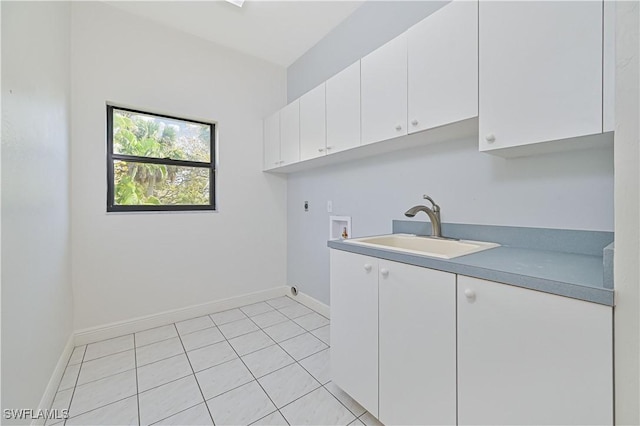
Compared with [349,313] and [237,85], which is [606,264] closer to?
[349,313]

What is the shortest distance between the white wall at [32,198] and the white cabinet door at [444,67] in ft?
5.92

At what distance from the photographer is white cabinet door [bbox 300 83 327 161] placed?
2150mm

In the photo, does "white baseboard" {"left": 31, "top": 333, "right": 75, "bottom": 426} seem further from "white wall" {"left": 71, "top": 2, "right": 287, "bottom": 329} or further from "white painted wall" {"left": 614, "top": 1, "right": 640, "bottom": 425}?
"white painted wall" {"left": 614, "top": 1, "right": 640, "bottom": 425}

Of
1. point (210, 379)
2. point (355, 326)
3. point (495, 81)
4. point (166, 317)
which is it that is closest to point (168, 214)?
point (166, 317)

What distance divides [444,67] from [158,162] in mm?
2521

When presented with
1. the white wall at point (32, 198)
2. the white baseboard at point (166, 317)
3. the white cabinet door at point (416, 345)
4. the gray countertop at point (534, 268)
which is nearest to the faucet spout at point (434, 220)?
the gray countertop at point (534, 268)

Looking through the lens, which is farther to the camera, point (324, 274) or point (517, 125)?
point (324, 274)

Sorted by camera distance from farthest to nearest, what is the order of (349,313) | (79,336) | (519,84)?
1. (79,336)
2. (349,313)
3. (519,84)

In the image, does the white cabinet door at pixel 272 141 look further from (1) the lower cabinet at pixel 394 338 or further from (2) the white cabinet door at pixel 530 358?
(2) the white cabinet door at pixel 530 358

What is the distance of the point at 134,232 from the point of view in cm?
236

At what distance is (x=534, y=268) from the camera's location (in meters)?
0.89

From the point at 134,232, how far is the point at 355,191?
6.67ft

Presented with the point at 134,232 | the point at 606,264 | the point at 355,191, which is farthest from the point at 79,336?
the point at 606,264

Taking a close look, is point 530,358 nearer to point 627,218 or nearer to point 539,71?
point 627,218
